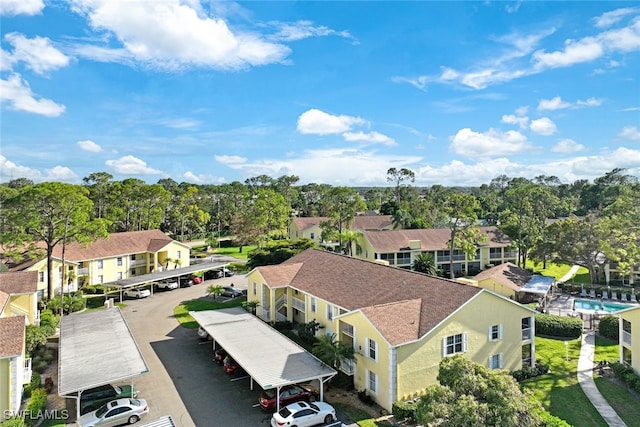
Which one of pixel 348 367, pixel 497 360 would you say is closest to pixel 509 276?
pixel 497 360

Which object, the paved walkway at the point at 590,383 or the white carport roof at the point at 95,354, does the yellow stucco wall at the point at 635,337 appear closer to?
the paved walkway at the point at 590,383

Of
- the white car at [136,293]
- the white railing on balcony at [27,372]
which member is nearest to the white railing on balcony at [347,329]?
the white railing on balcony at [27,372]

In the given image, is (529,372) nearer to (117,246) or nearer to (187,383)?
(187,383)

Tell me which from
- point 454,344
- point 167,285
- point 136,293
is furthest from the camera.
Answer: point 167,285

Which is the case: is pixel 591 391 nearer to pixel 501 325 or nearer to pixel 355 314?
pixel 501 325

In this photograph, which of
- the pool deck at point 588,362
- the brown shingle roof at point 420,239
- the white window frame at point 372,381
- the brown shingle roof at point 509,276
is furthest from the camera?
the brown shingle roof at point 420,239

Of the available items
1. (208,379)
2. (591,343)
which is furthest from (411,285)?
(591,343)

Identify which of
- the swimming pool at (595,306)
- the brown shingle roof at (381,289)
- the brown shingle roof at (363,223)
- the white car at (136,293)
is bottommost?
the swimming pool at (595,306)
